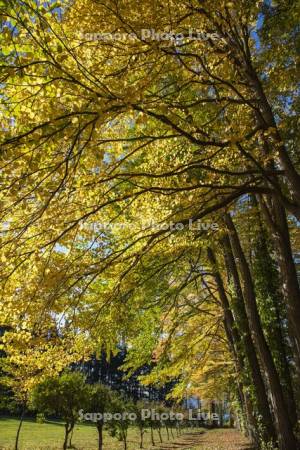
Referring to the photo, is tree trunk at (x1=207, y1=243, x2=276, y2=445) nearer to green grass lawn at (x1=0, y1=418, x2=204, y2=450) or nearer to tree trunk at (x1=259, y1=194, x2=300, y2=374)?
tree trunk at (x1=259, y1=194, x2=300, y2=374)

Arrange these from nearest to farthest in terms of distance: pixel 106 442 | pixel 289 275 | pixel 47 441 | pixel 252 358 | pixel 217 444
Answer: pixel 289 275 → pixel 252 358 → pixel 217 444 → pixel 47 441 → pixel 106 442

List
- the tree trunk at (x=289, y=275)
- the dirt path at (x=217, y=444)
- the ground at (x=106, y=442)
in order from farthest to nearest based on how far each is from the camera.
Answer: the ground at (x=106, y=442) < the dirt path at (x=217, y=444) < the tree trunk at (x=289, y=275)

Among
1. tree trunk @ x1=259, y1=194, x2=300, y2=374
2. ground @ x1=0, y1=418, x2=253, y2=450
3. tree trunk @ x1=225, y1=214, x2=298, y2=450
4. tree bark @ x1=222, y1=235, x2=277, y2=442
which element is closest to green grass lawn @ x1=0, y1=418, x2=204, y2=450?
ground @ x1=0, y1=418, x2=253, y2=450

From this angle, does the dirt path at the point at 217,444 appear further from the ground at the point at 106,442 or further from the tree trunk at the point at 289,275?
the tree trunk at the point at 289,275

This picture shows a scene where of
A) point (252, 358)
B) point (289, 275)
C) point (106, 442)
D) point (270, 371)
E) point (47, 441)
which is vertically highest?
point (289, 275)

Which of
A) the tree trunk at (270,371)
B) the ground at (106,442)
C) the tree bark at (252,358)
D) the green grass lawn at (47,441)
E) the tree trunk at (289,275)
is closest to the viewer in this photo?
the tree trunk at (289,275)

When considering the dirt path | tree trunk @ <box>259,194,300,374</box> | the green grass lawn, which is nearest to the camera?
tree trunk @ <box>259,194,300,374</box>

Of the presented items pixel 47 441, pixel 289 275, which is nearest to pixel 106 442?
pixel 47 441

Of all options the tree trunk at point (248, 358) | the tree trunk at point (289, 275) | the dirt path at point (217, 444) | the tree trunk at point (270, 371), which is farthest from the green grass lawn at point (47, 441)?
the tree trunk at point (289, 275)

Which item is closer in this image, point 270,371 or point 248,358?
point 270,371

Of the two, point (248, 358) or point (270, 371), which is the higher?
point (248, 358)

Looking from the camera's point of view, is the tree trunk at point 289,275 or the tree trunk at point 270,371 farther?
the tree trunk at point 270,371

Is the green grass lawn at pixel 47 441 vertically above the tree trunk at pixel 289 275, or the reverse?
the tree trunk at pixel 289 275

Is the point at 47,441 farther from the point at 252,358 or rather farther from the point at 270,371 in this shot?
the point at 270,371
